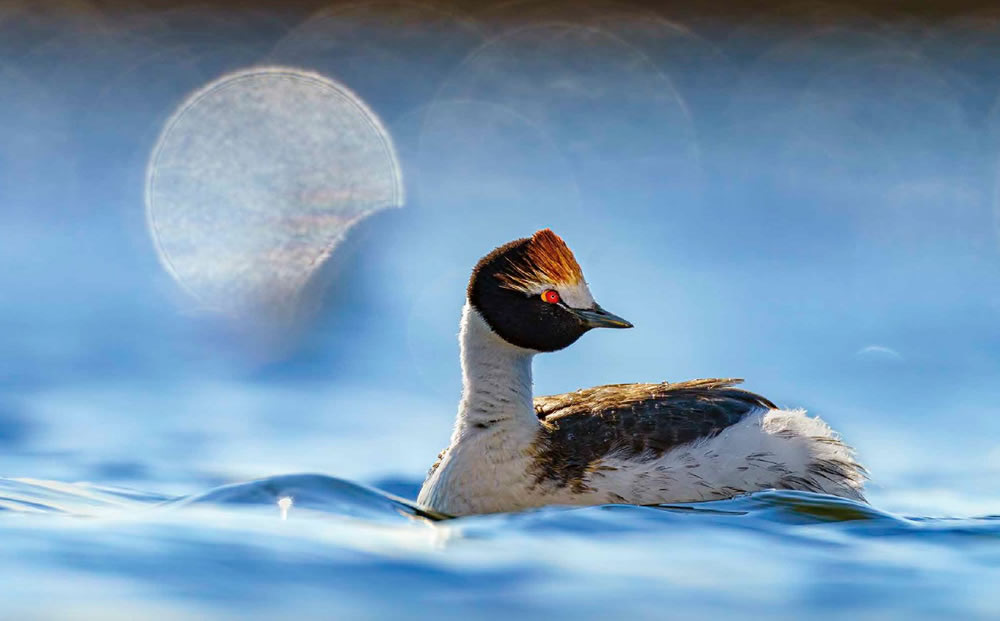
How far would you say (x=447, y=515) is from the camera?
29.8 feet

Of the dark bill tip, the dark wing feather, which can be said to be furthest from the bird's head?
the dark wing feather

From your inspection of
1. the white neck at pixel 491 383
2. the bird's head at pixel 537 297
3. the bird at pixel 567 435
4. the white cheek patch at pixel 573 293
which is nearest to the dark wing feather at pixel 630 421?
the bird at pixel 567 435

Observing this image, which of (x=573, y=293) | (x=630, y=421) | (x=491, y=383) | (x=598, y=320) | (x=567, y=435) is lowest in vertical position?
(x=567, y=435)

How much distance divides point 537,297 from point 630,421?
104 centimetres

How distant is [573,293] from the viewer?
941cm

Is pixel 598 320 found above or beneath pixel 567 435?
above

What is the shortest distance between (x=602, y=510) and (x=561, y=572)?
1.47 metres

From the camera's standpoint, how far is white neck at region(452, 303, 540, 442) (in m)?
9.32

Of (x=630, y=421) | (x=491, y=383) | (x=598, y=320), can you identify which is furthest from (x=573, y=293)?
(x=630, y=421)

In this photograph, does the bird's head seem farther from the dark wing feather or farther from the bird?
the dark wing feather

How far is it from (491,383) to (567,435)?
616mm

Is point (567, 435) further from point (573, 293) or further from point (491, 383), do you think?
point (573, 293)

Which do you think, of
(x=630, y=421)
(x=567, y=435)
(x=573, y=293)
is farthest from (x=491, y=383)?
(x=630, y=421)

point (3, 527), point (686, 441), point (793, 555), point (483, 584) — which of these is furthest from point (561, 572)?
Result: point (3, 527)
